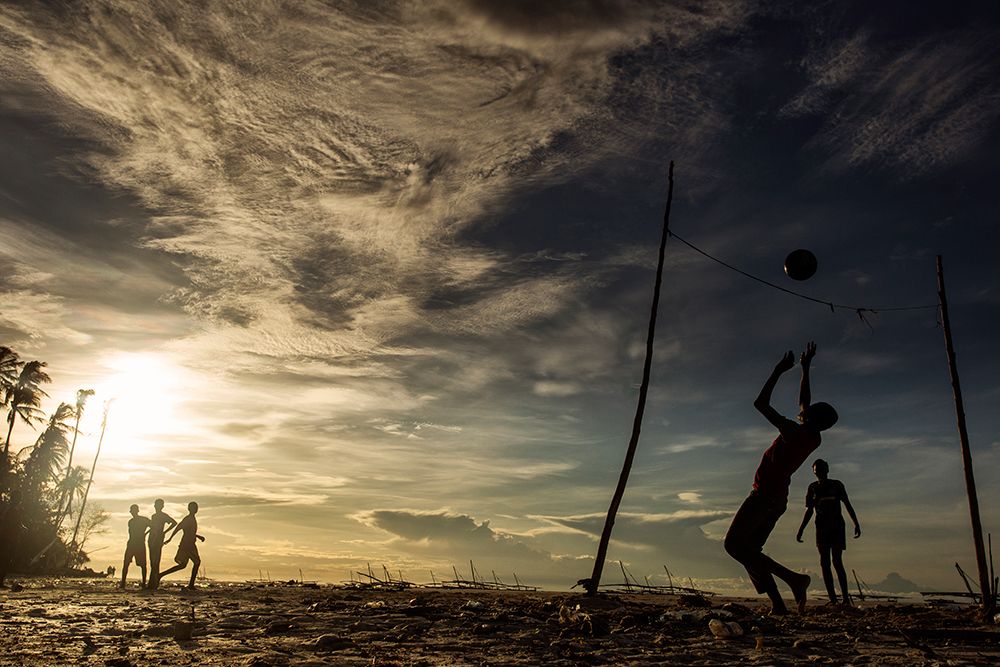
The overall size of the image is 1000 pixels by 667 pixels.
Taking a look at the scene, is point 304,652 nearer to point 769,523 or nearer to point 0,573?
point 769,523

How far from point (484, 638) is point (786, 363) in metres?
4.71

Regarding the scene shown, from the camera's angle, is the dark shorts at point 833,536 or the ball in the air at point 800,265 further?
the ball in the air at point 800,265

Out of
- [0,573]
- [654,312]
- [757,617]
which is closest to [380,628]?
[757,617]

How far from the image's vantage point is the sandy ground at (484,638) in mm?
5957

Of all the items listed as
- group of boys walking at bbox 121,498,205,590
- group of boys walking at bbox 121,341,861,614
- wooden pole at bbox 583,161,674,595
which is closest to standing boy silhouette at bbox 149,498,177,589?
group of boys walking at bbox 121,498,205,590

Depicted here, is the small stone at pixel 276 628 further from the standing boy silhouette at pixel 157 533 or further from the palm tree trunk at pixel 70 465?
the palm tree trunk at pixel 70 465

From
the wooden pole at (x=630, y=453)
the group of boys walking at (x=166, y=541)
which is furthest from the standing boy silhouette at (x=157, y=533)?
the wooden pole at (x=630, y=453)

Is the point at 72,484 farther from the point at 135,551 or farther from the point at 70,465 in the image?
the point at 135,551

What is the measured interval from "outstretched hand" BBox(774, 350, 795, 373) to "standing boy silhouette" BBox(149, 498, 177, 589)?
15800 millimetres

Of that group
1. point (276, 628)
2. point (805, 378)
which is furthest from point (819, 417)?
point (276, 628)

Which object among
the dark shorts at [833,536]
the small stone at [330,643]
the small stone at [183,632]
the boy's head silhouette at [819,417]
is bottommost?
the small stone at [330,643]

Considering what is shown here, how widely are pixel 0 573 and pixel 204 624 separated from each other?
11844mm

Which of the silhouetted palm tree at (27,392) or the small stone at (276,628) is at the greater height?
the silhouetted palm tree at (27,392)

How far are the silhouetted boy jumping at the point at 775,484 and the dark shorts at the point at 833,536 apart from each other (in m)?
3.17
